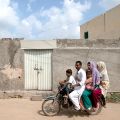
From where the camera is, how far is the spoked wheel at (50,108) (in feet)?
31.8

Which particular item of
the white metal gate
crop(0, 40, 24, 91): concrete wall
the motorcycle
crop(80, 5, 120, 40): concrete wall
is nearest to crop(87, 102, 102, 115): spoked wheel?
the motorcycle

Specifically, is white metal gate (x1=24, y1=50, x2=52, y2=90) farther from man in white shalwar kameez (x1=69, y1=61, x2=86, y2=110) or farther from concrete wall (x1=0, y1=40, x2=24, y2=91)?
man in white shalwar kameez (x1=69, y1=61, x2=86, y2=110)

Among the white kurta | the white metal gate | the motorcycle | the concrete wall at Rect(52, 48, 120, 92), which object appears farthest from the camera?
the white metal gate

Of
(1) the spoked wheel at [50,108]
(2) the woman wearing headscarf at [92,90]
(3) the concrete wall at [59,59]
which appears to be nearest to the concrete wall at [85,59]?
(3) the concrete wall at [59,59]

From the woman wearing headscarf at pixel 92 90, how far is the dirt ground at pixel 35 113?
16.1 inches

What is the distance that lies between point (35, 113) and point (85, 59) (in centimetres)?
375

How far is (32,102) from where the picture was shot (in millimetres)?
11977

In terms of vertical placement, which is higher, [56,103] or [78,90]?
[78,90]

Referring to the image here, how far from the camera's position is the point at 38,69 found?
43.1 feet

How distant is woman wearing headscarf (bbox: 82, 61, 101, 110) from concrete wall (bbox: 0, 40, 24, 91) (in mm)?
3964

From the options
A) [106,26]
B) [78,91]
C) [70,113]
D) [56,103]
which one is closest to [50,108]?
[56,103]

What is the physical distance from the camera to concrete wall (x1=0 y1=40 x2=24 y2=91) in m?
13.0

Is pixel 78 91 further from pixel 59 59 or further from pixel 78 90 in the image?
pixel 59 59

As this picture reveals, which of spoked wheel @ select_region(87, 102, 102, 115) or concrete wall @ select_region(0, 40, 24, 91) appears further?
concrete wall @ select_region(0, 40, 24, 91)
